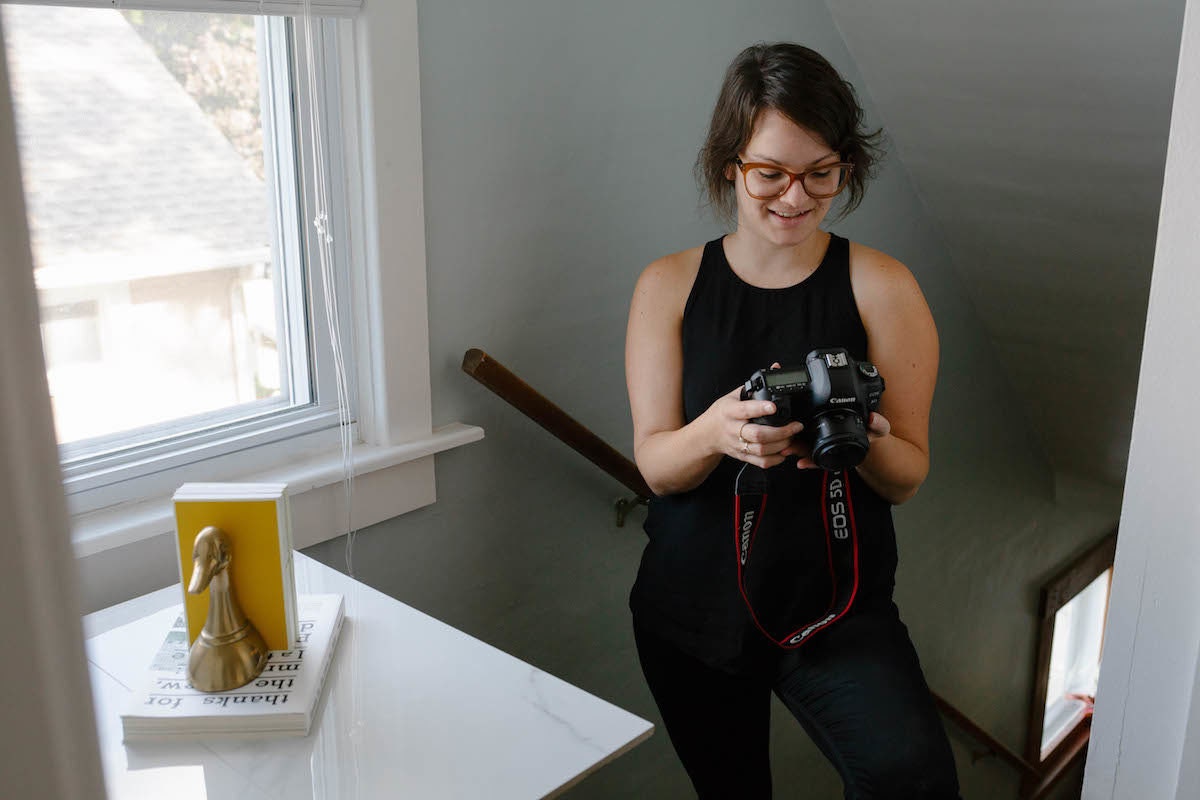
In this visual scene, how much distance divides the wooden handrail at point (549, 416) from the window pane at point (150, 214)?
11.6 inches

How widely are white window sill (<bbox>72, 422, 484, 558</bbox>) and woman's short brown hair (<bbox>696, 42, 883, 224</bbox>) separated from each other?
0.65 m

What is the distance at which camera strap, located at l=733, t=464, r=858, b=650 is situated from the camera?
1370mm

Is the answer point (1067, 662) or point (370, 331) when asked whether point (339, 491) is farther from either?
point (1067, 662)

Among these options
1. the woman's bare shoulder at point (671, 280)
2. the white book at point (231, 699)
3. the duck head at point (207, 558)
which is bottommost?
the white book at point (231, 699)

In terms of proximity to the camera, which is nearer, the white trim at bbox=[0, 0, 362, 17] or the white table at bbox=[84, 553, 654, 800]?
the white table at bbox=[84, 553, 654, 800]

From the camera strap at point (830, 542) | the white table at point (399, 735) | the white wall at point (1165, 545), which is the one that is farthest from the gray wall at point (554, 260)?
the white wall at point (1165, 545)

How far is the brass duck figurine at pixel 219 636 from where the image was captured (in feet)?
3.59

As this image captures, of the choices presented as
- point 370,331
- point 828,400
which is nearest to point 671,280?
point 828,400

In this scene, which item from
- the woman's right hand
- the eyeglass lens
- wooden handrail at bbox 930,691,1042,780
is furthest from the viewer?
wooden handrail at bbox 930,691,1042,780

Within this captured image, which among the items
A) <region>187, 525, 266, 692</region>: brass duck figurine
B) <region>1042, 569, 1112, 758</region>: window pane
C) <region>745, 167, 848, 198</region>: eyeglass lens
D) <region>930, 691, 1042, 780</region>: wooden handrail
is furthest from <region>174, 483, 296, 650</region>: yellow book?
<region>1042, 569, 1112, 758</region>: window pane

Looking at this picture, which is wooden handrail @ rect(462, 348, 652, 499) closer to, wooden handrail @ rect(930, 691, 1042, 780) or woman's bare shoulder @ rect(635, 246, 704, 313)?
woman's bare shoulder @ rect(635, 246, 704, 313)

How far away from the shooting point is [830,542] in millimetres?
1379

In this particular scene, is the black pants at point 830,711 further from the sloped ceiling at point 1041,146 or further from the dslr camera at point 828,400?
the sloped ceiling at point 1041,146

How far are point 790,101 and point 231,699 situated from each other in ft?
3.04
